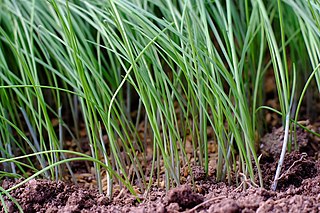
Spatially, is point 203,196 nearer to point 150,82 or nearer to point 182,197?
point 182,197

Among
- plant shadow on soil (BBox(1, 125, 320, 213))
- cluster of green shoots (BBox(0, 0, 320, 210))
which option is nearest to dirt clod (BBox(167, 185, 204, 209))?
plant shadow on soil (BBox(1, 125, 320, 213))

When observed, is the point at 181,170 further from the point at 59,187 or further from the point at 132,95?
the point at 132,95

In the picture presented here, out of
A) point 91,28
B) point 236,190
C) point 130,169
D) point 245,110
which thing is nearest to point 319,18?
point 245,110

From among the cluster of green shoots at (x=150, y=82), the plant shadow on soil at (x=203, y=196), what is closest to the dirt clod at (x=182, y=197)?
the plant shadow on soil at (x=203, y=196)

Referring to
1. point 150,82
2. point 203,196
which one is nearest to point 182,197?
point 203,196

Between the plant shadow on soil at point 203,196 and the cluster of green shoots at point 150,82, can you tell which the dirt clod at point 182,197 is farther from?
the cluster of green shoots at point 150,82
